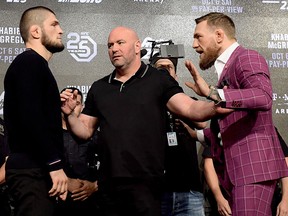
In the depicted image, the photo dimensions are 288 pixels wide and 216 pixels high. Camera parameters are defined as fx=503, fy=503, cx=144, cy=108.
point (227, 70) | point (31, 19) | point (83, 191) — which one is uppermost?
point (31, 19)

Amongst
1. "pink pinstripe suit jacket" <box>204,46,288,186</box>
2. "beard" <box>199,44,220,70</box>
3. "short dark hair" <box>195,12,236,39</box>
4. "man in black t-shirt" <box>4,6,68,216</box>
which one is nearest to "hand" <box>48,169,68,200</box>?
"man in black t-shirt" <box>4,6,68,216</box>

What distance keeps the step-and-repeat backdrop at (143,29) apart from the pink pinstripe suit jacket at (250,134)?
159 cm

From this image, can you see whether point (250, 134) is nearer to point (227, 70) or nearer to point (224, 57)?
point (227, 70)

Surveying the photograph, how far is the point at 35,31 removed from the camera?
2.58 metres

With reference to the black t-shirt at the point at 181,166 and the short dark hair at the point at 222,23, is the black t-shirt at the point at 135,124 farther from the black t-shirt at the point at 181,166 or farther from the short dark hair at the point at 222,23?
the black t-shirt at the point at 181,166

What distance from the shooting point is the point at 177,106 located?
2518mm

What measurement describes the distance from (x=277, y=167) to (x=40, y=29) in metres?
1.36

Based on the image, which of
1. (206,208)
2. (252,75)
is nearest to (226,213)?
(206,208)

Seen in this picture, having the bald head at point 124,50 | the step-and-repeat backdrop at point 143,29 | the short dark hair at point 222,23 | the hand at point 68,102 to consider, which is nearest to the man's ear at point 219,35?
the short dark hair at point 222,23

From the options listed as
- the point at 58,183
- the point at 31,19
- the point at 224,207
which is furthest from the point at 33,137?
the point at 224,207

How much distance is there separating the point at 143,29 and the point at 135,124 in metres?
1.62

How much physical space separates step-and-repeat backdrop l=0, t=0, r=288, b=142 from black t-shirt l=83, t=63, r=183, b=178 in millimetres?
1290

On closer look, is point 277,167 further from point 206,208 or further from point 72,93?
point 206,208

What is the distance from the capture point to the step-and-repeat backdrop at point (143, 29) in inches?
150
